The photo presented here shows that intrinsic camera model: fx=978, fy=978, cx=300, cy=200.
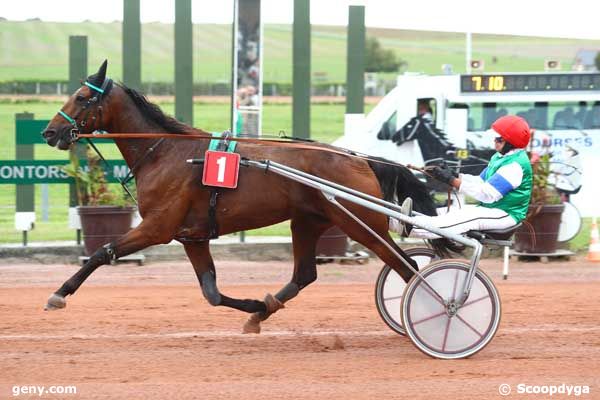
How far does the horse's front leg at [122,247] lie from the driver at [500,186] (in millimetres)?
1706

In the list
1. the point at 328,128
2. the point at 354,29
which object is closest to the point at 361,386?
the point at 354,29

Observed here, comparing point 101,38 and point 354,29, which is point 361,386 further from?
point 101,38

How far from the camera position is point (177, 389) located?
5359 millimetres

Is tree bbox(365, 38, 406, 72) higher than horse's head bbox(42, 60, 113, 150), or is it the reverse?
tree bbox(365, 38, 406, 72)

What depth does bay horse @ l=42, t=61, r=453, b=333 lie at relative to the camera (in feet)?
21.2

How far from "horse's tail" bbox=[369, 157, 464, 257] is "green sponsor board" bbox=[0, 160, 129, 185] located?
4.71 metres

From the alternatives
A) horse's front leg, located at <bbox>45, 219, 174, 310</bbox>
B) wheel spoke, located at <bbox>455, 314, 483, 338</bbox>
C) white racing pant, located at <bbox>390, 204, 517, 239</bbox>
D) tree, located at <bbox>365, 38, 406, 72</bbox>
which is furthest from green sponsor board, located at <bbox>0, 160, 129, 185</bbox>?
tree, located at <bbox>365, 38, 406, 72</bbox>

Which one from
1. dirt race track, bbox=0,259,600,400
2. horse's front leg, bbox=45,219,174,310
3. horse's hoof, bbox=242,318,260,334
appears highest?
horse's front leg, bbox=45,219,174,310

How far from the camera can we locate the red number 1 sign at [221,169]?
637 centimetres

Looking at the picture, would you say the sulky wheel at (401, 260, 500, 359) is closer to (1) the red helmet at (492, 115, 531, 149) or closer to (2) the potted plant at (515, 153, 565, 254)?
(1) the red helmet at (492, 115, 531, 149)

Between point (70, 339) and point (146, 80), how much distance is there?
33283 mm

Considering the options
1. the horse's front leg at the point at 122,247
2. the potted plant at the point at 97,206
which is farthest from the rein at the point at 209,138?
the potted plant at the point at 97,206

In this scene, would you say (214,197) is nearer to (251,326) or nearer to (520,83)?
(251,326)

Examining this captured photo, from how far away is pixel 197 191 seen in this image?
652 centimetres
